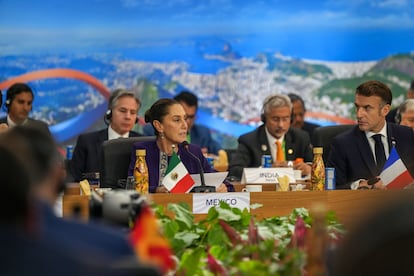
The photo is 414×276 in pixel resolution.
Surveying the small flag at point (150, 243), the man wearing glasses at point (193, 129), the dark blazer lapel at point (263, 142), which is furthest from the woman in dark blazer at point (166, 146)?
the small flag at point (150, 243)

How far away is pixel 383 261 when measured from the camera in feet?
4.15

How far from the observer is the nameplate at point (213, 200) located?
13.8 feet

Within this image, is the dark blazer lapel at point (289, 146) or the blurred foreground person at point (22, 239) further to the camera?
the dark blazer lapel at point (289, 146)

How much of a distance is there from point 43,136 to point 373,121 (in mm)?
4454

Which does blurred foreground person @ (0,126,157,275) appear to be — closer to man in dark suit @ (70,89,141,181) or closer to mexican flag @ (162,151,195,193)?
mexican flag @ (162,151,195,193)

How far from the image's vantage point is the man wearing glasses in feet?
26.6

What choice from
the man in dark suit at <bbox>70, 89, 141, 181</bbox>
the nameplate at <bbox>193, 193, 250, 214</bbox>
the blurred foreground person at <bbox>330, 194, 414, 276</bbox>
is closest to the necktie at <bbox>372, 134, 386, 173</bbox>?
the nameplate at <bbox>193, 193, 250, 214</bbox>

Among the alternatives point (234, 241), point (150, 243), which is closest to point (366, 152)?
point (234, 241)

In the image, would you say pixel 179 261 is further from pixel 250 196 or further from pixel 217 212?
pixel 250 196

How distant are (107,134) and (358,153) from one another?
1.89 m

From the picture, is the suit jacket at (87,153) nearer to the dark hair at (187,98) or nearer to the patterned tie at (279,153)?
the patterned tie at (279,153)

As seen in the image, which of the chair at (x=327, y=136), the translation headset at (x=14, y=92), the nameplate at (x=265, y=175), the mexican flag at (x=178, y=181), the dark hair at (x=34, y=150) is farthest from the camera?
the translation headset at (x=14, y=92)

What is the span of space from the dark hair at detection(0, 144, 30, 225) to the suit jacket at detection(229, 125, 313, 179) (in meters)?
5.70

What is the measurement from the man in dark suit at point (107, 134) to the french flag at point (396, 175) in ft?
7.60
